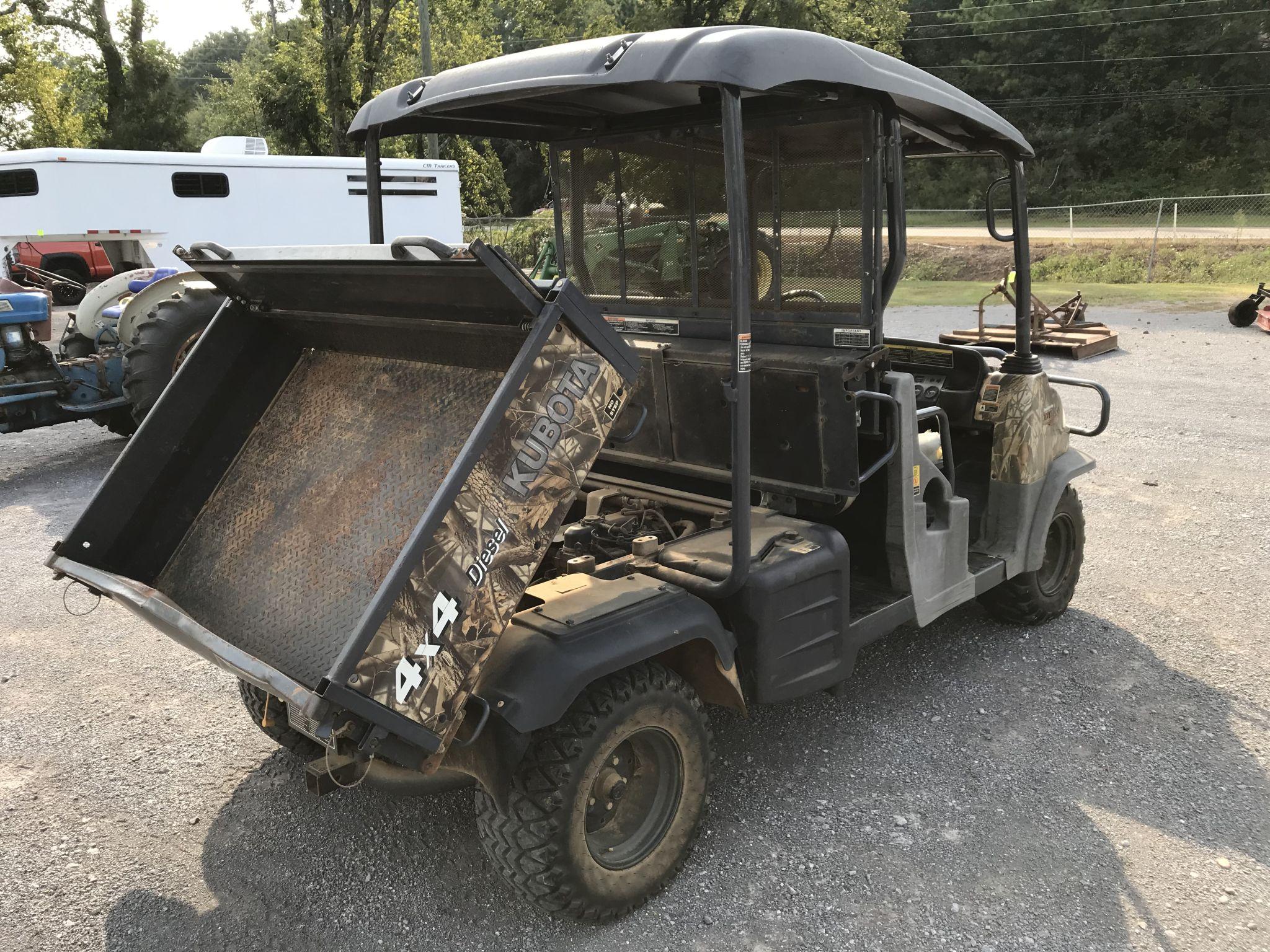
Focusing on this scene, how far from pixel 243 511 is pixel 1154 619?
436 centimetres

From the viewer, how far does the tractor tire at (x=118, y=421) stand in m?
9.25

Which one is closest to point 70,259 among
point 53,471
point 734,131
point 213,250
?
point 53,471

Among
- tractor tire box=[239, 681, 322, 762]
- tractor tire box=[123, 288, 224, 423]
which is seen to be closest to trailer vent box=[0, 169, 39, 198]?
tractor tire box=[123, 288, 224, 423]

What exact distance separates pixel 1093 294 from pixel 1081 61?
30.0 metres

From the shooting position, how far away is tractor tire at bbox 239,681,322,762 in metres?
3.30

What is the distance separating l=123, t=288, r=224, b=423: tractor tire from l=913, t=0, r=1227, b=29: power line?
44162mm

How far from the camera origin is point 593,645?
2.74 meters

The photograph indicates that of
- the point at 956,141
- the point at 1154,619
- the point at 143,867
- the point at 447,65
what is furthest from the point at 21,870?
the point at 447,65

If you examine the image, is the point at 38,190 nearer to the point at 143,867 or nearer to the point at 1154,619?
the point at 143,867

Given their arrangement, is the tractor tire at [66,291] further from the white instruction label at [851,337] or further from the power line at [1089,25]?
the power line at [1089,25]

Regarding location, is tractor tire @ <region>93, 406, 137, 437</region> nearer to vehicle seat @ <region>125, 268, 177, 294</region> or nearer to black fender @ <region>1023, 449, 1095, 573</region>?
vehicle seat @ <region>125, 268, 177, 294</region>

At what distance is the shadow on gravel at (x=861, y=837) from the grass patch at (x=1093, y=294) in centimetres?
1354

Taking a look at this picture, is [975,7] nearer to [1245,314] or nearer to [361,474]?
[1245,314]

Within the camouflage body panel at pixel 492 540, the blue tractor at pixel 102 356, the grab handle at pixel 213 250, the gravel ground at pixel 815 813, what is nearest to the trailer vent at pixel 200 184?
the blue tractor at pixel 102 356
